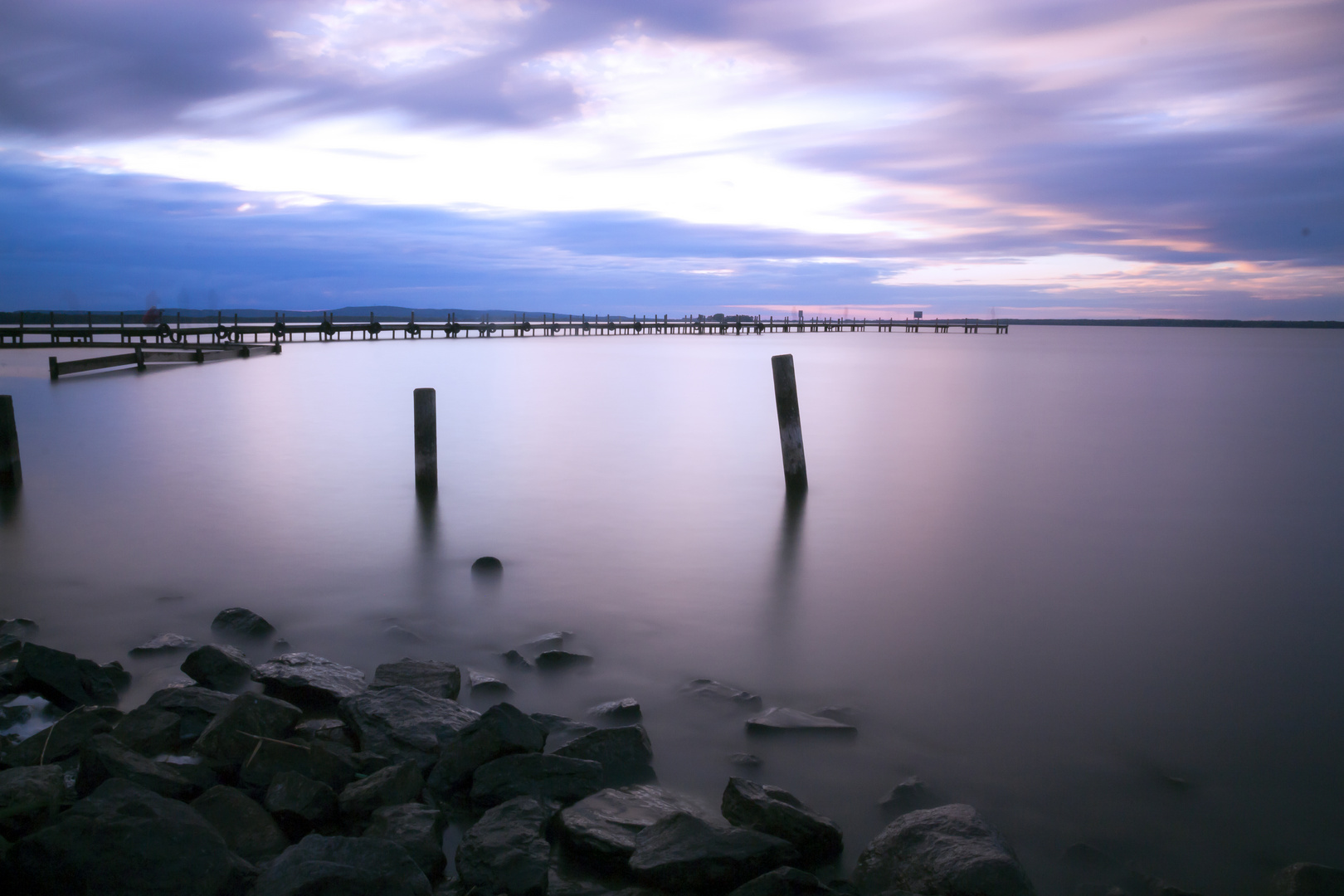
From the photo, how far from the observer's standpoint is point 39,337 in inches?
2045

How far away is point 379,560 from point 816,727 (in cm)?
451

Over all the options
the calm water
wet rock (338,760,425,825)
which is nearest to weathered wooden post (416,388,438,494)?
the calm water

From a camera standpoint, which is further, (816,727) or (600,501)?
(600,501)

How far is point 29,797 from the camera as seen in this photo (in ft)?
10.6

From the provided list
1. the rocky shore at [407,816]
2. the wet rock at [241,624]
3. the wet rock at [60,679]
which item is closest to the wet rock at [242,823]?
the rocky shore at [407,816]

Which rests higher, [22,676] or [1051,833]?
[22,676]

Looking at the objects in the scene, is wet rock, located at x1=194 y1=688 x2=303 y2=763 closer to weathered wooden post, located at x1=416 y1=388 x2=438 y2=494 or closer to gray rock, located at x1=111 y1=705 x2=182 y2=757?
gray rock, located at x1=111 y1=705 x2=182 y2=757

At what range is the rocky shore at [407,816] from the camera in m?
2.84

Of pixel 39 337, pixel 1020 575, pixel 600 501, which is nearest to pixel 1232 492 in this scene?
pixel 1020 575

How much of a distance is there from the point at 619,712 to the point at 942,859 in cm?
192

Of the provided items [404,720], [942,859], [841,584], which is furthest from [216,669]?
[841,584]

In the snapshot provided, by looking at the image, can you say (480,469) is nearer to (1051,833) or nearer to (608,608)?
(608,608)

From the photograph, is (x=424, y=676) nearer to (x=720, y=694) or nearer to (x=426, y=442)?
(x=720, y=694)

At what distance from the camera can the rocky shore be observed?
9.30ft
